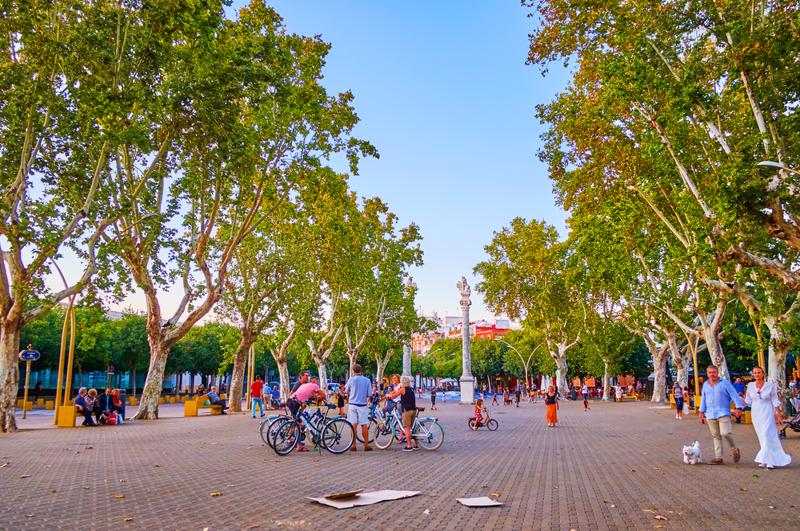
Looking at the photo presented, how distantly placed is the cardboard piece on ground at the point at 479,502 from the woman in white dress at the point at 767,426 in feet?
18.5

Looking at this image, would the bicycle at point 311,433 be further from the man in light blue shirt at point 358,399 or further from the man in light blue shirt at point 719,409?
the man in light blue shirt at point 719,409

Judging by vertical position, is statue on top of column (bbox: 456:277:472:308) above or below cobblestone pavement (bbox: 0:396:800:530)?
above

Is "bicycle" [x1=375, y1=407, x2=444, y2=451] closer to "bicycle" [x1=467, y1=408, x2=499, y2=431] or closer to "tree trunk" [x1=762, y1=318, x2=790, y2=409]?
"bicycle" [x1=467, y1=408, x2=499, y2=431]

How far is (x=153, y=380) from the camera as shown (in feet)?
78.4

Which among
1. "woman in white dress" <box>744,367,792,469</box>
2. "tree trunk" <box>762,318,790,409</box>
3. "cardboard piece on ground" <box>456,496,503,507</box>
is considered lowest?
"cardboard piece on ground" <box>456,496,503,507</box>

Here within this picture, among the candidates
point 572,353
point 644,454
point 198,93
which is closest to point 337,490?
point 644,454

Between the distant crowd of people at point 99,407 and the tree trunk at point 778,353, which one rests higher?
the tree trunk at point 778,353

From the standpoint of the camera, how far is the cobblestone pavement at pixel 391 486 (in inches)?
253

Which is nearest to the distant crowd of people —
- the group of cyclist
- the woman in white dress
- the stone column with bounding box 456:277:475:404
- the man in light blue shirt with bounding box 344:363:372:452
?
the group of cyclist

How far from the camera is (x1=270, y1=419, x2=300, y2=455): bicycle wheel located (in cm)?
1252

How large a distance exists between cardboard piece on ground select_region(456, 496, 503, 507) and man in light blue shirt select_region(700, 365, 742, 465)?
532cm

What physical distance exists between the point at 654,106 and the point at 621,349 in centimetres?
3876

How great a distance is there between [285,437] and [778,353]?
17710 mm

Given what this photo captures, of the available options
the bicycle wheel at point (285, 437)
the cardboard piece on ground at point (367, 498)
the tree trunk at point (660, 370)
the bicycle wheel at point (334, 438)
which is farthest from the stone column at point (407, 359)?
the cardboard piece on ground at point (367, 498)
